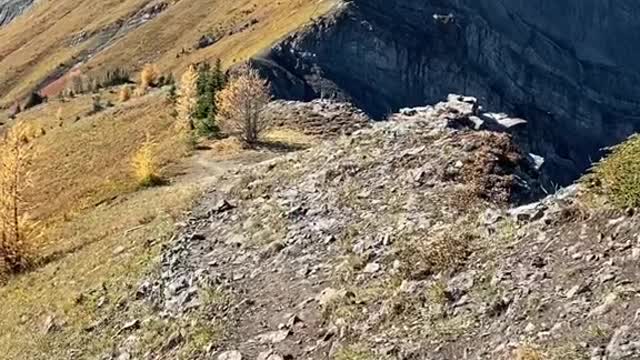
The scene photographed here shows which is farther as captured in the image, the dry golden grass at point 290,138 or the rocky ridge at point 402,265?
the dry golden grass at point 290,138

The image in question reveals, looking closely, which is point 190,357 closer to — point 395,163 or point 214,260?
point 214,260

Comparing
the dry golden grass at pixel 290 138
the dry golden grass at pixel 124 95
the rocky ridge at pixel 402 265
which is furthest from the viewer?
the dry golden grass at pixel 124 95

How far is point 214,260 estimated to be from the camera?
29.6 metres

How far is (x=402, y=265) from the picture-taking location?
73.9 ft

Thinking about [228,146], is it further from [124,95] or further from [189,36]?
[189,36]

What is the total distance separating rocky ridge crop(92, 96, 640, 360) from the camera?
687 inches

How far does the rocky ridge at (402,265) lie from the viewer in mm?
17438

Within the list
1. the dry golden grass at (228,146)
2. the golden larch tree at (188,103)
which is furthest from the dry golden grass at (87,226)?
the dry golden grass at (228,146)

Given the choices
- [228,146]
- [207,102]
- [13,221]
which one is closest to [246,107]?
[228,146]

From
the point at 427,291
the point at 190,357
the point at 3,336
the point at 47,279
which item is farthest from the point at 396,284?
the point at 47,279

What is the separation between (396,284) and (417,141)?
1103cm

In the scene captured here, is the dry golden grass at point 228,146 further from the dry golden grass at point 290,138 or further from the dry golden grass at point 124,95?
the dry golden grass at point 124,95

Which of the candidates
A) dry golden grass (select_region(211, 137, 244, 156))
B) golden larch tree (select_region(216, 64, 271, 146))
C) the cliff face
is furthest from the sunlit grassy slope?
dry golden grass (select_region(211, 137, 244, 156))

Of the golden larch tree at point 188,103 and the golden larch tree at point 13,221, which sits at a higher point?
the golden larch tree at point 13,221
